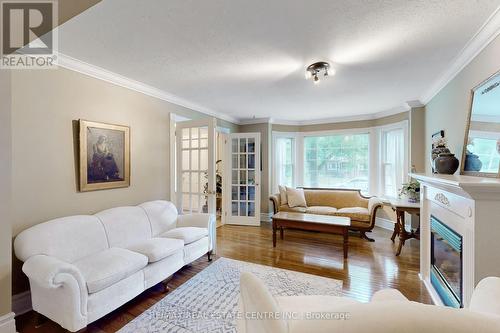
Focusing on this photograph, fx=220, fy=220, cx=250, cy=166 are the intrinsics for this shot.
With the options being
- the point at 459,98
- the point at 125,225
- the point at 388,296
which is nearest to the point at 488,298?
the point at 388,296

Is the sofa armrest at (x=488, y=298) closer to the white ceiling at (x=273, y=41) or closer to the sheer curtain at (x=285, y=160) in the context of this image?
the white ceiling at (x=273, y=41)

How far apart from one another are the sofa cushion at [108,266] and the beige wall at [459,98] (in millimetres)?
3404

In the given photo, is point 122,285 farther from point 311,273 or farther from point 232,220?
point 232,220

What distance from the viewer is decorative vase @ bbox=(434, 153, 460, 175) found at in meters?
2.06

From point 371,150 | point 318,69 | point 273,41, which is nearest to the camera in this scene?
point 273,41

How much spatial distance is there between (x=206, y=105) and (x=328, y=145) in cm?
306

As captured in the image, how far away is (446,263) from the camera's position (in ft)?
6.55

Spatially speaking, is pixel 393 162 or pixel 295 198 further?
pixel 295 198

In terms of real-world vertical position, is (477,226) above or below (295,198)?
above

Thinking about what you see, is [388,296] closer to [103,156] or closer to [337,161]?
[103,156]

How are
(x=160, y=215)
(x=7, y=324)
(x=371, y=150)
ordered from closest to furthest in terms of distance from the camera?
(x=7, y=324) < (x=160, y=215) < (x=371, y=150)

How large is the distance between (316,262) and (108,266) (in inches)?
96.0

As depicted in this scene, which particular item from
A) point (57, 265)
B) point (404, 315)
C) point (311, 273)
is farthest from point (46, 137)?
point (311, 273)

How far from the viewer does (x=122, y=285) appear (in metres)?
1.88
